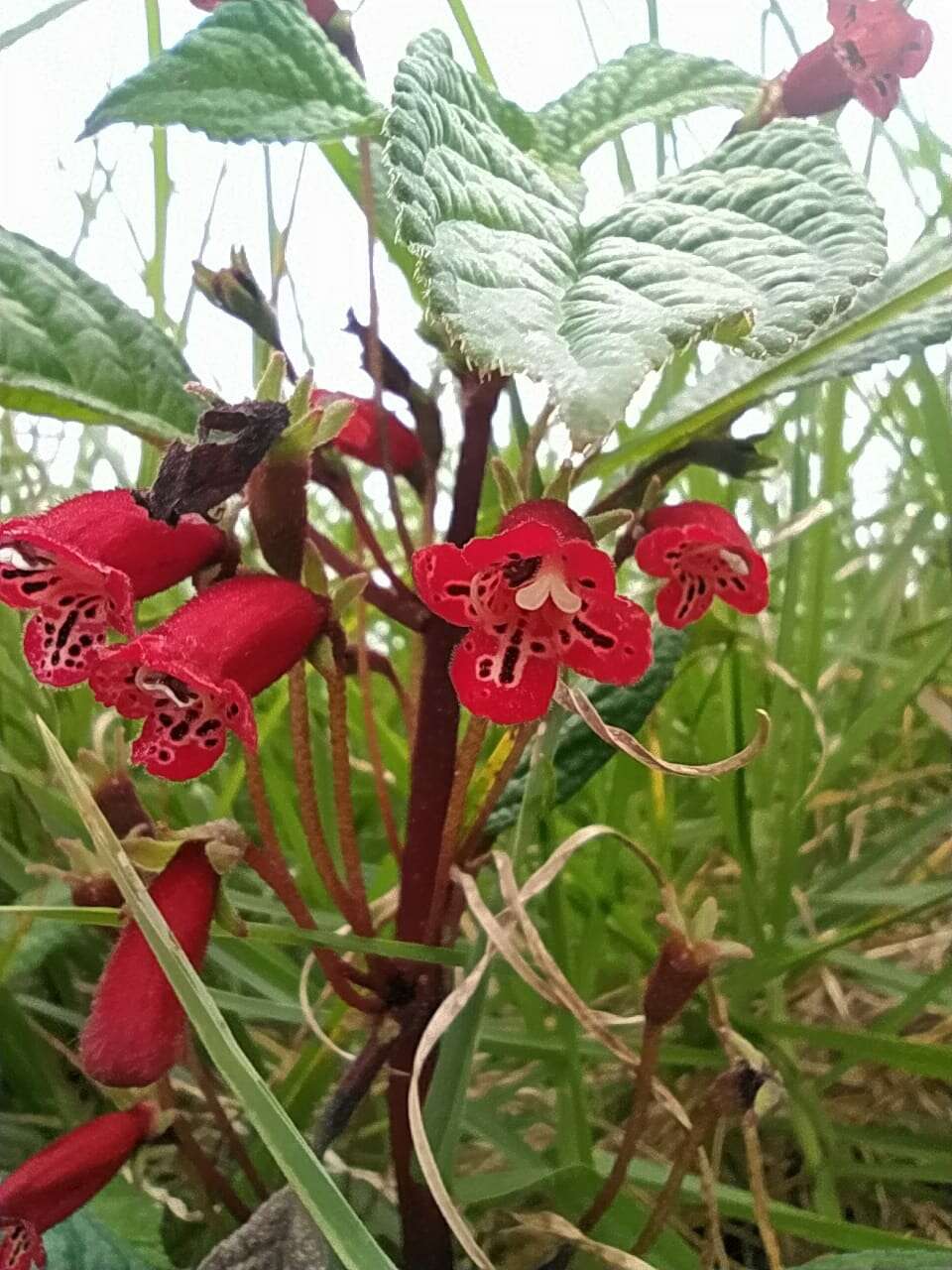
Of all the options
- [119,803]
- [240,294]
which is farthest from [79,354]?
[119,803]

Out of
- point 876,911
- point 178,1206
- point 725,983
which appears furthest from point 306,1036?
point 876,911

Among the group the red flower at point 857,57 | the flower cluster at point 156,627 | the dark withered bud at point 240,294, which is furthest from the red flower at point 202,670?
the red flower at point 857,57

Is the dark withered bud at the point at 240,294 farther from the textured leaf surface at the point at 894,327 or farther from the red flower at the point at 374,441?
the textured leaf surface at the point at 894,327

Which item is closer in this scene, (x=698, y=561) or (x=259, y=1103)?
(x=259, y=1103)

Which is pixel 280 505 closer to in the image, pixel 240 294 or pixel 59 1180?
pixel 240 294

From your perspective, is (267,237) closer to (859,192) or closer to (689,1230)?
(859,192)
